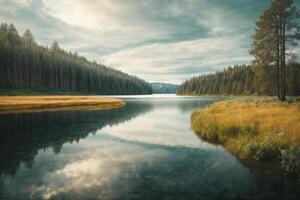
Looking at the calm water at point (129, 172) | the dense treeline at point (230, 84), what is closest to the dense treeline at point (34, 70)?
the calm water at point (129, 172)

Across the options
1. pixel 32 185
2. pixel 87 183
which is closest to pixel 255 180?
pixel 87 183

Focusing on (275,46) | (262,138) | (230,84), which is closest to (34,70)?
(275,46)

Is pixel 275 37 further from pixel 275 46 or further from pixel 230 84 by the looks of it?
pixel 230 84

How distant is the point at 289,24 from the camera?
32969 millimetres

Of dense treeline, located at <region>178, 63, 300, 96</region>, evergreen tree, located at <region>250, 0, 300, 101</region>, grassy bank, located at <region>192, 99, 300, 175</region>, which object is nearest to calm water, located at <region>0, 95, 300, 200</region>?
grassy bank, located at <region>192, 99, 300, 175</region>

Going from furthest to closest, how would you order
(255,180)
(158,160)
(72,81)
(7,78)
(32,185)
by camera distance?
(72,81)
(7,78)
(158,160)
(255,180)
(32,185)

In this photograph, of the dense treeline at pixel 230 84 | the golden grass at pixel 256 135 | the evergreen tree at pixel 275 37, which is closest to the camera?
the golden grass at pixel 256 135

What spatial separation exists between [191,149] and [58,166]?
310 inches

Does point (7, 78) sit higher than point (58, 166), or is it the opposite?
point (7, 78)

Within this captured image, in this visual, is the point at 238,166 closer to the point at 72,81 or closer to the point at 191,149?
the point at 191,149

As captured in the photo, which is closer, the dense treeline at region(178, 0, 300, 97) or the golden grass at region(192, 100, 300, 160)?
the golden grass at region(192, 100, 300, 160)

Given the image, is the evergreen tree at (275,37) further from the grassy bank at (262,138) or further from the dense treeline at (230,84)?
the dense treeline at (230,84)

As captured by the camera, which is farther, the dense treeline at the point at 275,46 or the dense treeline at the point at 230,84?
the dense treeline at the point at 230,84

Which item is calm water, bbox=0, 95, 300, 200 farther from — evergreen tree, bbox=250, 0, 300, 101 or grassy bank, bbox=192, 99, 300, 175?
evergreen tree, bbox=250, 0, 300, 101
